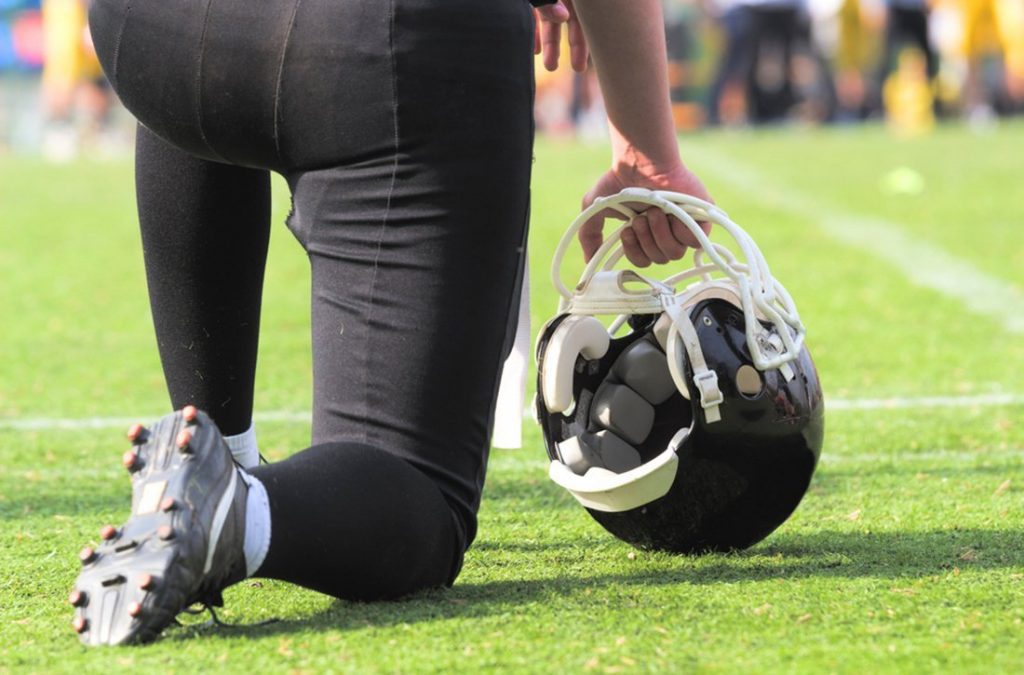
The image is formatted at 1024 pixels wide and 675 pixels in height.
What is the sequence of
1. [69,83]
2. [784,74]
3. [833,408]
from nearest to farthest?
[833,408] < [69,83] < [784,74]

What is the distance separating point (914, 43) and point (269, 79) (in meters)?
20.0

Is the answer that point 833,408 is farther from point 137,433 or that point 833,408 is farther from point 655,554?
point 137,433

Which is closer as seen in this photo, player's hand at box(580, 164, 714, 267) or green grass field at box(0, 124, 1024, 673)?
green grass field at box(0, 124, 1024, 673)

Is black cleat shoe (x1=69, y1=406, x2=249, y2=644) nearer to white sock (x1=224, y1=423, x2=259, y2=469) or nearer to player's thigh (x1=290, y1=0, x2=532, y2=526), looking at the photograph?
player's thigh (x1=290, y1=0, x2=532, y2=526)

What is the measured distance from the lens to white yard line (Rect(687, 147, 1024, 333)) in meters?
5.88

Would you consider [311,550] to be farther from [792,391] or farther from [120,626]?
[792,391]

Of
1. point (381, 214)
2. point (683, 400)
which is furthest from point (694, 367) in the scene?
point (381, 214)

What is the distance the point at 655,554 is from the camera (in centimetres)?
257

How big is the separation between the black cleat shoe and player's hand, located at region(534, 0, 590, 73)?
1.02m

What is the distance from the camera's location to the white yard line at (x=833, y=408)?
161 inches

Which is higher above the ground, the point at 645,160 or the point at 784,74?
the point at 645,160

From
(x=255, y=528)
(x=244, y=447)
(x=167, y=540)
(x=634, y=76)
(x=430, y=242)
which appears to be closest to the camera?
(x=167, y=540)

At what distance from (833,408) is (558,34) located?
168cm

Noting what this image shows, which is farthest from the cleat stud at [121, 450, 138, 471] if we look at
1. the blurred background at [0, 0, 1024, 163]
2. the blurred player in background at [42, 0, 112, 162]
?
the blurred background at [0, 0, 1024, 163]
